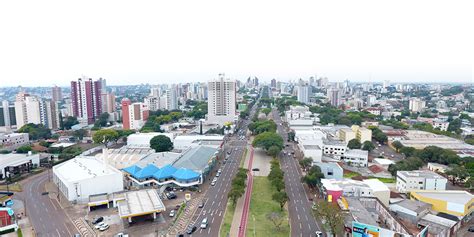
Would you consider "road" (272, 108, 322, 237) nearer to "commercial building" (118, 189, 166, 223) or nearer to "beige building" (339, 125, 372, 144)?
"commercial building" (118, 189, 166, 223)

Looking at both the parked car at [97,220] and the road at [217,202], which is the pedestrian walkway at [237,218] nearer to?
the road at [217,202]

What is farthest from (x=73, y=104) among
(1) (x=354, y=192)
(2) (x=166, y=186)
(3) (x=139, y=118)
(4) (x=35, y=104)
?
(1) (x=354, y=192)

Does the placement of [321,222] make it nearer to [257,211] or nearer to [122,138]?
[257,211]

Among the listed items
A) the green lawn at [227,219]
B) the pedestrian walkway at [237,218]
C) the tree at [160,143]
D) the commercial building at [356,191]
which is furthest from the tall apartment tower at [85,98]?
the commercial building at [356,191]

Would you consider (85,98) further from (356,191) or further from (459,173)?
(459,173)

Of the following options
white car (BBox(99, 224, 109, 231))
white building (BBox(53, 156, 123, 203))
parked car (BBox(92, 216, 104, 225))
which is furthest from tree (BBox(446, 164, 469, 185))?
parked car (BBox(92, 216, 104, 225))

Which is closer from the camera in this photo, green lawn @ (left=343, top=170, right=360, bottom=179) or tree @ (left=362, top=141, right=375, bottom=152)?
green lawn @ (left=343, top=170, right=360, bottom=179)
